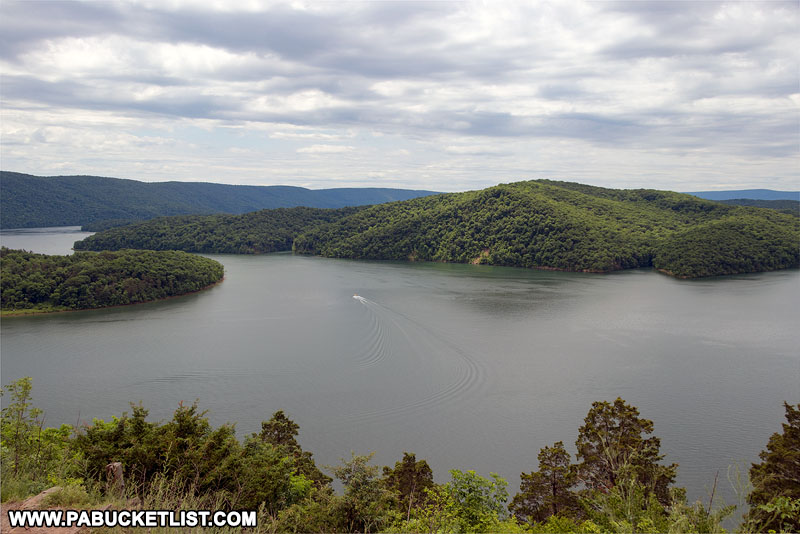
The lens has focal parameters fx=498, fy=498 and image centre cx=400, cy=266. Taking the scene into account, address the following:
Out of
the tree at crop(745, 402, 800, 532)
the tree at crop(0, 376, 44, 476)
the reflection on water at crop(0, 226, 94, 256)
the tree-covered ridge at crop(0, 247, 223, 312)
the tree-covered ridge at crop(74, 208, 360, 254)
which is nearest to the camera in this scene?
the tree at crop(0, 376, 44, 476)

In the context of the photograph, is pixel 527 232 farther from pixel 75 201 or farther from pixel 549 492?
pixel 75 201

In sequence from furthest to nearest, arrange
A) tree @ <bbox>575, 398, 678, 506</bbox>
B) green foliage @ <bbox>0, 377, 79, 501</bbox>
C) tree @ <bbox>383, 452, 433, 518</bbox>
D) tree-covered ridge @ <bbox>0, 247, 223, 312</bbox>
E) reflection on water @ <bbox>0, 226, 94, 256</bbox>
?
reflection on water @ <bbox>0, 226, 94, 256</bbox> → tree-covered ridge @ <bbox>0, 247, 223, 312</bbox> → tree @ <bbox>383, 452, 433, 518</bbox> → tree @ <bbox>575, 398, 678, 506</bbox> → green foliage @ <bbox>0, 377, 79, 501</bbox>

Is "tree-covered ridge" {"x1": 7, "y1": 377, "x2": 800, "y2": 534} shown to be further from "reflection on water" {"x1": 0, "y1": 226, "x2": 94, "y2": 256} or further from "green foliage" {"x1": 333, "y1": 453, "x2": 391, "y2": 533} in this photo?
"reflection on water" {"x1": 0, "y1": 226, "x2": 94, "y2": 256}

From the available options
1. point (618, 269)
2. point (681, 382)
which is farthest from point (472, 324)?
point (618, 269)

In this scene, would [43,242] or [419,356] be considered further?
[43,242]

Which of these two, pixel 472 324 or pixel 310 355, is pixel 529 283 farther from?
pixel 310 355

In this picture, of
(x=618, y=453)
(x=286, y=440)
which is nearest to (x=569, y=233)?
(x=618, y=453)

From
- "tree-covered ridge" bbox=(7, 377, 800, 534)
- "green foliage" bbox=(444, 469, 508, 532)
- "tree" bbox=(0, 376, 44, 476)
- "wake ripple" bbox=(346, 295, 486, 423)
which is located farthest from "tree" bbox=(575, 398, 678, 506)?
"tree" bbox=(0, 376, 44, 476)
